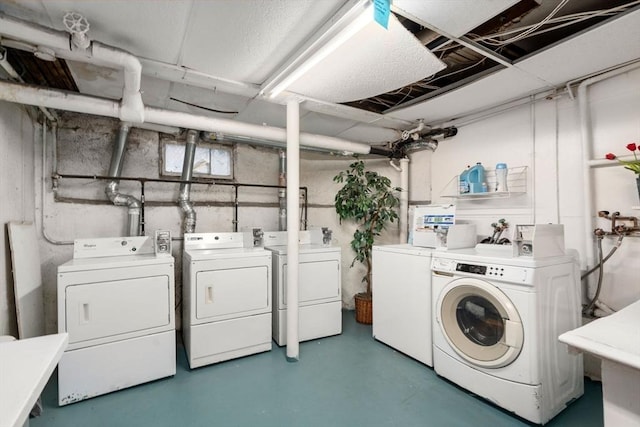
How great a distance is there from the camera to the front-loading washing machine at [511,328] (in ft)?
5.76

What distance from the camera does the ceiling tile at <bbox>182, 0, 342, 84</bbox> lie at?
1.43m

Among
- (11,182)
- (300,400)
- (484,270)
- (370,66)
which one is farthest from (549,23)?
(11,182)

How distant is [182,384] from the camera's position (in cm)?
219

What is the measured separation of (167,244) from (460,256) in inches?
96.0

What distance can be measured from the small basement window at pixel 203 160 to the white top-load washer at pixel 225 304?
86cm

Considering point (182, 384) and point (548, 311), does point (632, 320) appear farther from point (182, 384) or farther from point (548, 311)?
point (182, 384)

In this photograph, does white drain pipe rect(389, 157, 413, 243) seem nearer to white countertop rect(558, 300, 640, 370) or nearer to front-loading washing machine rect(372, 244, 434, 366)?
front-loading washing machine rect(372, 244, 434, 366)

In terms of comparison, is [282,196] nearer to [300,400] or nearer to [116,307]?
[116,307]

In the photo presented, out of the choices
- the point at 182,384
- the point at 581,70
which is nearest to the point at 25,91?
the point at 182,384

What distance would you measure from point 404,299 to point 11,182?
3203 millimetres

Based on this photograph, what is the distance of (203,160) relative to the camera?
10.7ft

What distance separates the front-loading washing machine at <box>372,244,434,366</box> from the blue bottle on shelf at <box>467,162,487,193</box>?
0.88 meters

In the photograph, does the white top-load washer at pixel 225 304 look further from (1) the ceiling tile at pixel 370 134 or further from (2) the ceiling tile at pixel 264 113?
(1) the ceiling tile at pixel 370 134

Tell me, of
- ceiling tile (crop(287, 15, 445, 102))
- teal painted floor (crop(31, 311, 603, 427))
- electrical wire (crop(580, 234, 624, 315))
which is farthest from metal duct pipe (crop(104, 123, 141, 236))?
electrical wire (crop(580, 234, 624, 315))
